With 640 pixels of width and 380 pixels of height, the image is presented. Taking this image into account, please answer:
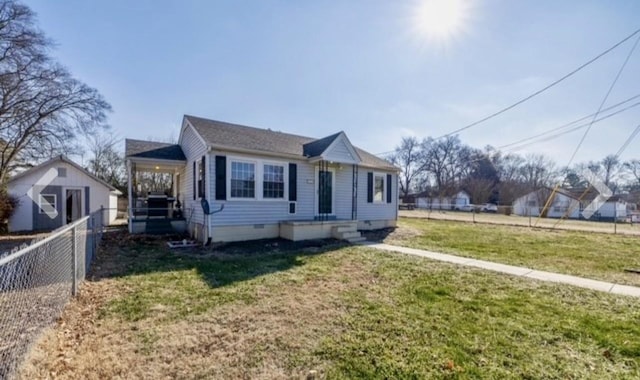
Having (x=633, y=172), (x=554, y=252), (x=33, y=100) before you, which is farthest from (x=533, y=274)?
(x=633, y=172)

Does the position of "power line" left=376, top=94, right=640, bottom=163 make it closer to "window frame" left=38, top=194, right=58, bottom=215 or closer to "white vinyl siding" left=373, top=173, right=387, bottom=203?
"white vinyl siding" left=373, top=173, right=387, bottom=203

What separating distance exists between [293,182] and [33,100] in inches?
572

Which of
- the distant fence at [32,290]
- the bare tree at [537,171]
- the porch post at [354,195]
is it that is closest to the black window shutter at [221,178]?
the distant fence at [32,290]

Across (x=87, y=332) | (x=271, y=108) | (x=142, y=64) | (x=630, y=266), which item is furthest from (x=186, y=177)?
(x=630, y=266)

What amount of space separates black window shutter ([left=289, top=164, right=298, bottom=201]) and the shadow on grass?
170 cm

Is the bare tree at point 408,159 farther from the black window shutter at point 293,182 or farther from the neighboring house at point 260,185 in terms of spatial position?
the black window shutter at point 293,182

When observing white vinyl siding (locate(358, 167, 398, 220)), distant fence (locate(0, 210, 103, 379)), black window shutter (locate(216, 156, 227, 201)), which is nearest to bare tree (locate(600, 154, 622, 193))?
white vinyl siding (locate(358, 167, 398, 220))

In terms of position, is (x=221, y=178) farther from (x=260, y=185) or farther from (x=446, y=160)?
(x=446, y=160)

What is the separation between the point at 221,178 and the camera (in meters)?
9.09

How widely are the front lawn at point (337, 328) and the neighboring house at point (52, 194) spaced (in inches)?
480

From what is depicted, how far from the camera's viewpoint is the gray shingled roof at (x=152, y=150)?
11.0m

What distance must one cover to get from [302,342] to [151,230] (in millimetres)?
10269

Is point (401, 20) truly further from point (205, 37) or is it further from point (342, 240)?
point (342, 240)

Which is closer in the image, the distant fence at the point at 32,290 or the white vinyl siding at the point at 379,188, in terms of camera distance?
the distant fence at the point at 32,290
